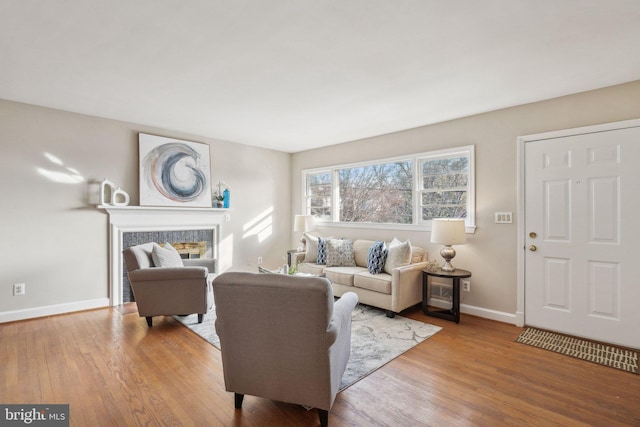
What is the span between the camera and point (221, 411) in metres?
1.96

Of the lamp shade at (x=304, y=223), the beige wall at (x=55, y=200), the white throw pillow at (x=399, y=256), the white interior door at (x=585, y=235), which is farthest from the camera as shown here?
the lamp shade at (x=304, y=223)

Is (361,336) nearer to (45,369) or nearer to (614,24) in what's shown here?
(45,369)

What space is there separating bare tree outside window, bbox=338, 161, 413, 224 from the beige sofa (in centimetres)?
58

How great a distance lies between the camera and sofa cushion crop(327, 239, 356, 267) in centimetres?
455

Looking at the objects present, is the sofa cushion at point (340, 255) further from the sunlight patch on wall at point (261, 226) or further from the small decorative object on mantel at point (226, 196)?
the small decorative object on mantel at point (226, 196)

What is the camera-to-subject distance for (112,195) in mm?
4055

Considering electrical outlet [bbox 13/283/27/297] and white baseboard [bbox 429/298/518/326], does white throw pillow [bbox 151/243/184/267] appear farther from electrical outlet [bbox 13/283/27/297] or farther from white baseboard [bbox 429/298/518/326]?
white baseboard [bbox 429/298/518/326]

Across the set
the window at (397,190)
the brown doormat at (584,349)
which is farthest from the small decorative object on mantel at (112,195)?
the brown doormat at (584,349)

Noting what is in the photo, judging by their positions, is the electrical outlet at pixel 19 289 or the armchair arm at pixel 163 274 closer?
the armchair arm at pixel 163 274

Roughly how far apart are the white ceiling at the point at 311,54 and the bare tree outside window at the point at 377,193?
1088mm

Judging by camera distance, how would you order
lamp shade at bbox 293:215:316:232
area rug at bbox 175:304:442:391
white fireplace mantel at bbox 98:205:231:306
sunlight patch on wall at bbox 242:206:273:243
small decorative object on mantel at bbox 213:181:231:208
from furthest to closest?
sunlight patch on wall at bbox 242:206:273:243 → lamp shade at bbox 293:215:316:232 → small decorative object on mantel at bbox 213:181:231:208 → white fireplace mantel at bbox 98:205:231:306 → area rug at bbox 175:304:442:391

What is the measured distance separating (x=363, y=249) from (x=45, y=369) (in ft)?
11.7

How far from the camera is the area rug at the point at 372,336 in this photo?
2.56 m

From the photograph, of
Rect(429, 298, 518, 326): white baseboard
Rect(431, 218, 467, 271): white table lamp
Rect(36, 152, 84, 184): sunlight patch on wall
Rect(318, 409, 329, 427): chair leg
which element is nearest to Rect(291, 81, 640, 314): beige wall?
Rect(429, 298, 518, 326): white baseboard
